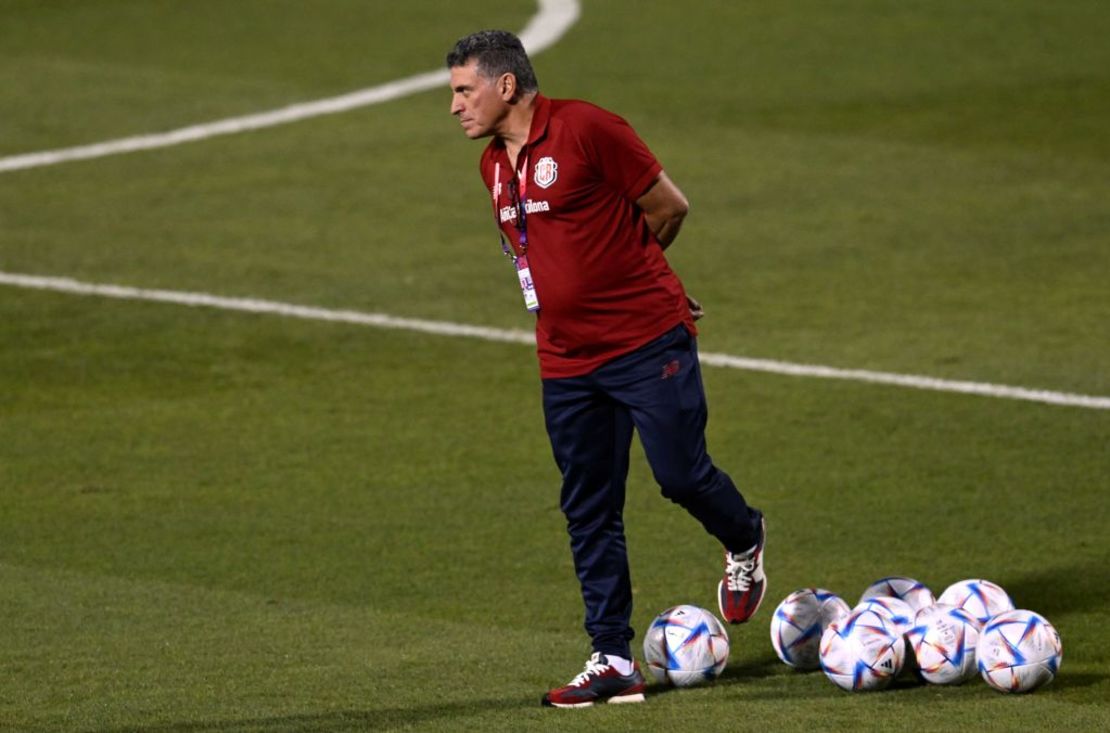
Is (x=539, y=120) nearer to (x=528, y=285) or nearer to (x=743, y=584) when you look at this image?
(x=528, y=285)

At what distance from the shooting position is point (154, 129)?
20.5 meters

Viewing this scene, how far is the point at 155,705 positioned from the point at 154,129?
13.9 m

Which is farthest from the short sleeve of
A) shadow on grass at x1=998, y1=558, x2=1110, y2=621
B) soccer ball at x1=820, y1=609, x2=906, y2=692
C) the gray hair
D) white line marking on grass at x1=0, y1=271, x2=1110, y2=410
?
white line marking on grass at x1=0, y1=271, x2=1110, y2=410

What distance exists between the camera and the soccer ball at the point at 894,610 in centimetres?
769

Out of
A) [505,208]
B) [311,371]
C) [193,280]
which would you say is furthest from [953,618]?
[193,280]

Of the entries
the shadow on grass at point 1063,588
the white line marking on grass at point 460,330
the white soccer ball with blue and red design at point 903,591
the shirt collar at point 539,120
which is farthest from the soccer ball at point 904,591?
the white line marking on grass at point 460,330

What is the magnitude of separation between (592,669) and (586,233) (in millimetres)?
1513

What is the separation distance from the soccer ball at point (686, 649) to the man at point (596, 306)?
17 centimetres

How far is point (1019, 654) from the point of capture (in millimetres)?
7441

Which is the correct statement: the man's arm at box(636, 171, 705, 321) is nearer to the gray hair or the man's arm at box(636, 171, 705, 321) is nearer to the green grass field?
the gray hair

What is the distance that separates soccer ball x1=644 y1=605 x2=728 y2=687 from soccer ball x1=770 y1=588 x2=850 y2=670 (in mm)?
253

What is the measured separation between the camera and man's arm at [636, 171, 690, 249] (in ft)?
23.9

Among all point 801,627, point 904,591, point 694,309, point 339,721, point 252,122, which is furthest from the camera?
point 252,122

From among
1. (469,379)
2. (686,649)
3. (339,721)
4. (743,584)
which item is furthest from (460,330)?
(339,721)
